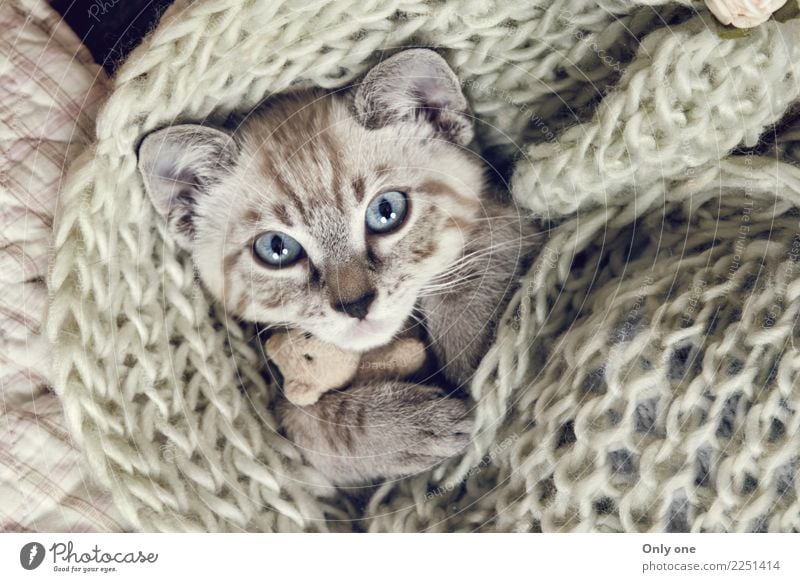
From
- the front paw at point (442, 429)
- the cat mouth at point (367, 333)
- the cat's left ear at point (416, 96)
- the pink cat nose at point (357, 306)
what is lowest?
the front paw at point (442, 429)

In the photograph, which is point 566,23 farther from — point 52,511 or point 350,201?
point 52,511

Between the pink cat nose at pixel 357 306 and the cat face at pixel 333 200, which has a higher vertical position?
the cat face at pixel 333 200

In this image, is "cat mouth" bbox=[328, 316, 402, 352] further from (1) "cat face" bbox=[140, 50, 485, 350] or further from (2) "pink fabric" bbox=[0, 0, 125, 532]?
(2) "pink fabric" bbox=[0, 0, 125, 532]

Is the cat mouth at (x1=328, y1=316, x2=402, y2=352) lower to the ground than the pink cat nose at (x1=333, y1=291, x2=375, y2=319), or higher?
lower

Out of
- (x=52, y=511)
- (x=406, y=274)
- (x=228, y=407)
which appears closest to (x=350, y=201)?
(x=406, y=274)

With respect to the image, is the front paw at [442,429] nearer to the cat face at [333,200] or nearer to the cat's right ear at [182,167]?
the cat face at [333,200]

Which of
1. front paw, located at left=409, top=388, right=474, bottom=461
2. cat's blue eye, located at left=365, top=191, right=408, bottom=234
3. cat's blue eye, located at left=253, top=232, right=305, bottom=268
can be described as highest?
cat's blue eye, located at left=253, top=232, right=305, bottom=268
